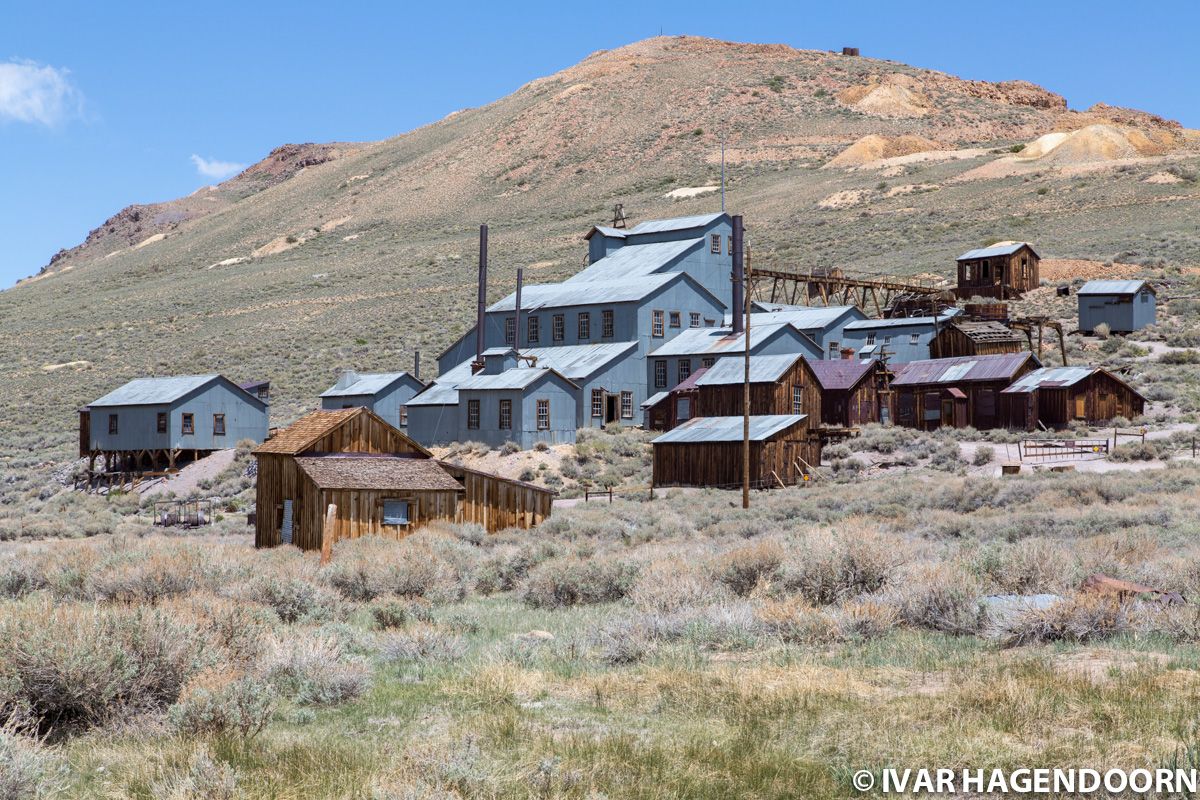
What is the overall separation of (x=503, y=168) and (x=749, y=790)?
5250 inches

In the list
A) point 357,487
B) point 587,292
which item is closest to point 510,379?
point 587,292

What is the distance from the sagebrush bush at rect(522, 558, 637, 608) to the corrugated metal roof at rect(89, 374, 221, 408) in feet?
129

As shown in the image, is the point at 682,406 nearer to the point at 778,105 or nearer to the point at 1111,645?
the point at 1111,645

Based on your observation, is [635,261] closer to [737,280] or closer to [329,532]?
[737,280]

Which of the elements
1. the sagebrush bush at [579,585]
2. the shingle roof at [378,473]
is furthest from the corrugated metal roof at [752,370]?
the sagebrush bush at [579,585]

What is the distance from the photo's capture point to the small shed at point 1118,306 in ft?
194

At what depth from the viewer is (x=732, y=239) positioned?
63.7 metres

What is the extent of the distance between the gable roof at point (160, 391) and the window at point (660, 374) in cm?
1779

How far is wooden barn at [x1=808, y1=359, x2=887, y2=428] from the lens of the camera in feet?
163

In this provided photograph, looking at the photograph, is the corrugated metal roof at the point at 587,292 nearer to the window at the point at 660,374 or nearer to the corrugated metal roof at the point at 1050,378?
the window at the point at 660,374

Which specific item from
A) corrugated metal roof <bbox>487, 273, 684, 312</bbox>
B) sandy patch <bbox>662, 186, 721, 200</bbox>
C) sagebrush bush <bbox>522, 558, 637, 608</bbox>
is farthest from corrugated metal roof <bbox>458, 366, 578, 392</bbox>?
sandy patch <bbox>662, 186, 721, 200</bbox>

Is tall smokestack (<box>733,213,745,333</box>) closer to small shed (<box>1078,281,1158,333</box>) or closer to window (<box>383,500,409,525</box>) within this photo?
small shed (<box>1078,281,1158,333</box>)

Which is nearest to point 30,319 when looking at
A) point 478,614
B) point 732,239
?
point 732,239

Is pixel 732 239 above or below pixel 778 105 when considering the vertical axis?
below
